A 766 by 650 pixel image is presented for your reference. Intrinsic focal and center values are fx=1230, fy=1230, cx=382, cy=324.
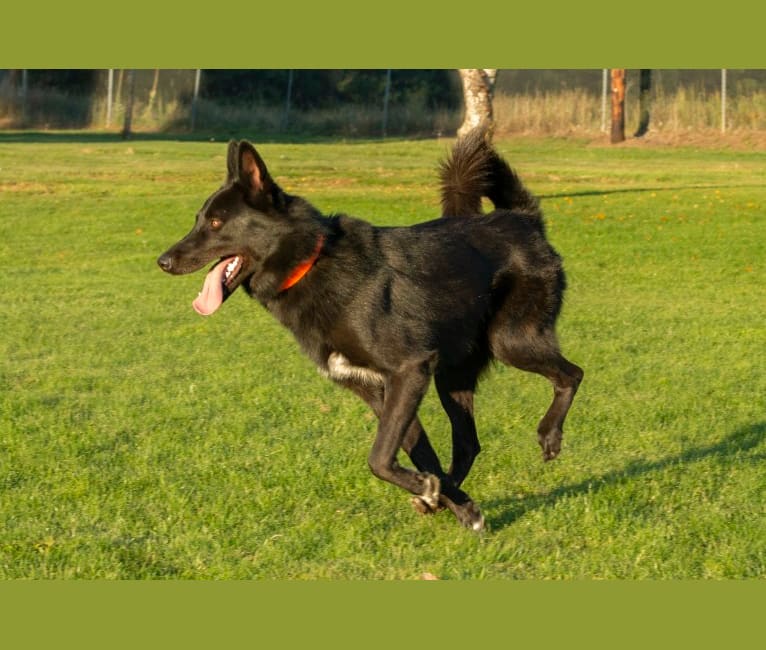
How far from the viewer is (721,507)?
5805mm

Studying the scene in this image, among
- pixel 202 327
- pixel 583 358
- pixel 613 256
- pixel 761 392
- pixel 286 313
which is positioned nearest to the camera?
pixel 286 313

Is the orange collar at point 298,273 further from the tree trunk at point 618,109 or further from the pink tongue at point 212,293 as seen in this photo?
the tree trunk at point 618,109

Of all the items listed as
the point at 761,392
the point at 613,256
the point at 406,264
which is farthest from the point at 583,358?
the point at 613,256

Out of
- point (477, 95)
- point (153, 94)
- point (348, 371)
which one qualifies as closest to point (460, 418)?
point (348, 371)

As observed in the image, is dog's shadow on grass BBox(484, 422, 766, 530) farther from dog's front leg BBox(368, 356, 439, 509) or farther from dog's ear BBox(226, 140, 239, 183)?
dog's ear BBox(226, 140, 239, 183)

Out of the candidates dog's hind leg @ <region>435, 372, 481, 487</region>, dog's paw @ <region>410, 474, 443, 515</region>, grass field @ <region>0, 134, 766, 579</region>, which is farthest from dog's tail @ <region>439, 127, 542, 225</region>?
dog's paw @ <region>410, 474, 443, 515</region>

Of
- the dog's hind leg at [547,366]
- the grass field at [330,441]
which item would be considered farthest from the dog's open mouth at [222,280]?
the dog's hind leg at [547,366]

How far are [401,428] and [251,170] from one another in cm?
132

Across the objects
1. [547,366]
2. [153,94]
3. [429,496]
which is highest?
[153,94]

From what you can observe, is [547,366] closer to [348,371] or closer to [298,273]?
[348,371]

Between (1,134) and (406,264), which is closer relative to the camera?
(406,264)

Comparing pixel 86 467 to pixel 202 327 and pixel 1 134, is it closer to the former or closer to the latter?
pixel 202 327

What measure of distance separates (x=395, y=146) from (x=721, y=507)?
29.3 meters

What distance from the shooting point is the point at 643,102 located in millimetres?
35219
